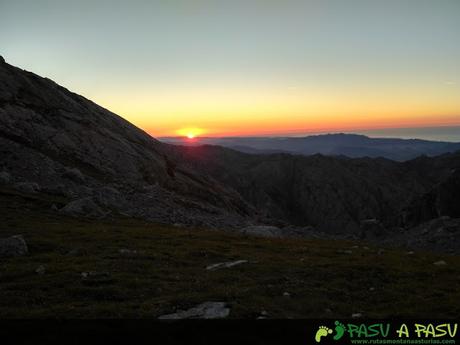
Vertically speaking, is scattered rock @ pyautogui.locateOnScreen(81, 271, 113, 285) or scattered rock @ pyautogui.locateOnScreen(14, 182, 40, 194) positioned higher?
scattered rock @ pyautogui.locateOnScreen(14, 182, 40, 194)

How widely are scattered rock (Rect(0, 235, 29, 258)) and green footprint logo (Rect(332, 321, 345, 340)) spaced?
64.5ft

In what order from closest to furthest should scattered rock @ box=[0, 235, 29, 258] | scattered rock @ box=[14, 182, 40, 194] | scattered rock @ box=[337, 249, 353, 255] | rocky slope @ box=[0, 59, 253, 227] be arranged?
1. scattered rock @ box=[0, 235, 29, 258]
2. scattered rock @ box=[337, 249, 353, 255]
3. scattered rock @ box=[14, 182, 40, 194]
4. rocky slope @ box=[0, 59, 253, 227]

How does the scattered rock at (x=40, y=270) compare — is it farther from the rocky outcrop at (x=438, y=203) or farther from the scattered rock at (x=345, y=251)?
the rocky outcrop at (x=438, y=203)

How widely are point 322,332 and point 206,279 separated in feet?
28.9

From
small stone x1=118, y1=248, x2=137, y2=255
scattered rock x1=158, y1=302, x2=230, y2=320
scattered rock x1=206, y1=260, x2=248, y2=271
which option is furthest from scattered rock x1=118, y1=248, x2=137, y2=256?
scattered rock x1=158, y1=302, x2=230, y2=320

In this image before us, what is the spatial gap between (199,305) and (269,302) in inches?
111

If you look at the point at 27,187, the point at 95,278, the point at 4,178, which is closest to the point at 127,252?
the point at 95,278

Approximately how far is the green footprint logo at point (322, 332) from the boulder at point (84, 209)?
3515cm

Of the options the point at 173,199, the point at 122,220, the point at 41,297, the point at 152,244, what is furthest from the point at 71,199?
the point at 41,297

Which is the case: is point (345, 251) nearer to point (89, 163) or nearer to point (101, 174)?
point (101, 174)

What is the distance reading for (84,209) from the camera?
4694 centimetres

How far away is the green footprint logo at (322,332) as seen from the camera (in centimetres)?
1445

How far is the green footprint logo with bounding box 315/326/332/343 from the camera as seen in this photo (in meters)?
14.5

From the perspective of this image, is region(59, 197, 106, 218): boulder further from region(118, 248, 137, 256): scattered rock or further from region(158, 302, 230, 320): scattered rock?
region(158, 302, 230, 320): scattered rock
